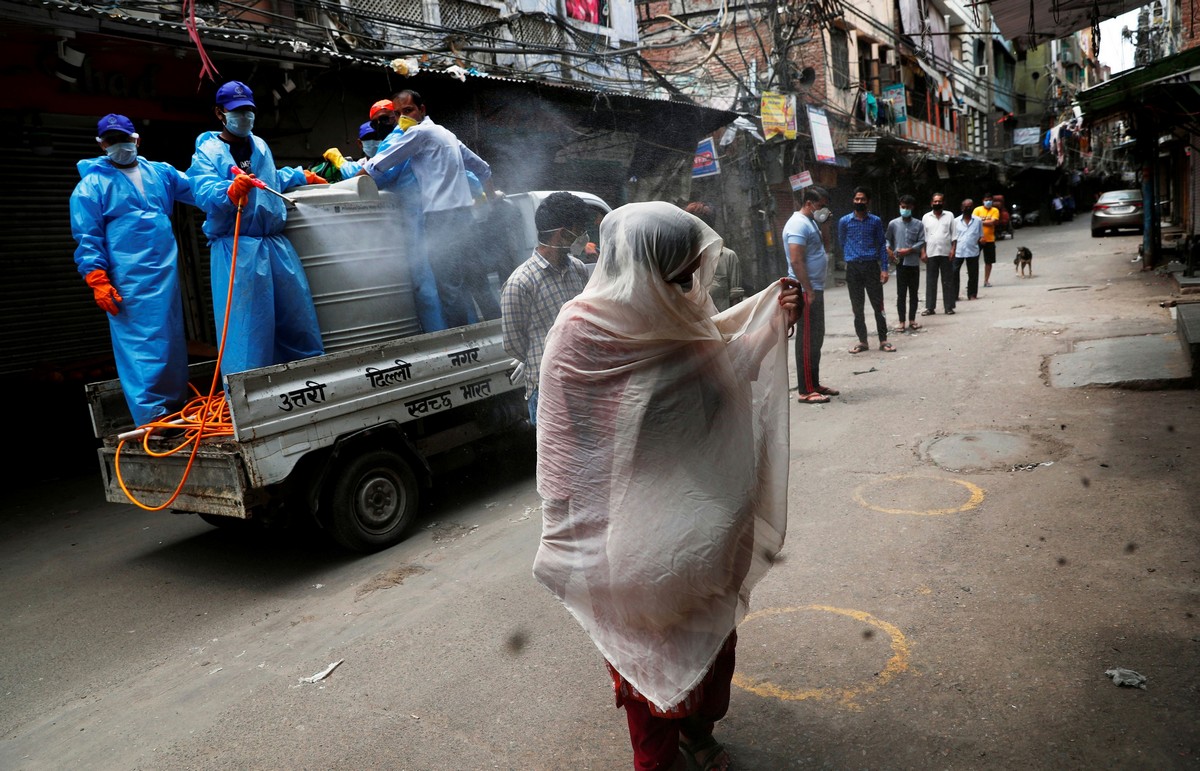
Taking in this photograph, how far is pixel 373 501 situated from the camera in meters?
5.00

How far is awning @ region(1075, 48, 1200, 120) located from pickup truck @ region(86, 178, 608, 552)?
7.69 metres

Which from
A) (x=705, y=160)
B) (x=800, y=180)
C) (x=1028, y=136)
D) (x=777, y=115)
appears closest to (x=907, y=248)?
(x=705, y=160)

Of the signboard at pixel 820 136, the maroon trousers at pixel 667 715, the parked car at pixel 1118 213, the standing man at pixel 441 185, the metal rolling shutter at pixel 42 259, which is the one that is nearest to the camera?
the maroon trousers at pixel 667 715

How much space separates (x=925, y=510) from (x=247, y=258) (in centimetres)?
406

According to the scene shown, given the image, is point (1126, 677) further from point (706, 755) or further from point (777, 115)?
point (777, 115)

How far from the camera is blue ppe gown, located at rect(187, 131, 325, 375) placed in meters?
4.91

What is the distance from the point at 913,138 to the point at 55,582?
3040cm

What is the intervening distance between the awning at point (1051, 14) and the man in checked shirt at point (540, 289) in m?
6.32

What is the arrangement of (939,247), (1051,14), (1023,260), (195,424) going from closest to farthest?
(195,424) → (1051,14) → (939,247) → (1023,260)

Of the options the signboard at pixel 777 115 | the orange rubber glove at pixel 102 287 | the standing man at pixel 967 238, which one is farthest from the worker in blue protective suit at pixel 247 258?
the signboard at pixel 777 115

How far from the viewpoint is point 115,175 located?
5.25 m

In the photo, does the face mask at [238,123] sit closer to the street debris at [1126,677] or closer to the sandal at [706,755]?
the sandal at [706,755]

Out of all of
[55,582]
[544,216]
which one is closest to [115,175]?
[55,582]

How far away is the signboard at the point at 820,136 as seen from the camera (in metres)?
19.0
